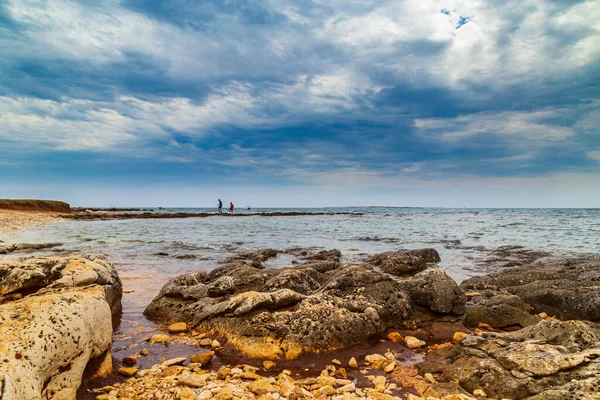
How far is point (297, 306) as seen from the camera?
7348 mm

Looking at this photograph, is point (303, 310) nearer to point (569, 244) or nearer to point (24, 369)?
point (24, 369)

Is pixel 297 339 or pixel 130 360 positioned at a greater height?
pixel 297 339

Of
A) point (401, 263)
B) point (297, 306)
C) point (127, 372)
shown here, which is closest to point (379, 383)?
point (297, 306)

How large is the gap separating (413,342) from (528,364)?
6.95ft

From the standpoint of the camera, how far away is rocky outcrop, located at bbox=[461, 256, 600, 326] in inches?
321

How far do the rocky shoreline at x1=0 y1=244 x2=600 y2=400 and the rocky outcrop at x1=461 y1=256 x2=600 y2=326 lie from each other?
4 cm

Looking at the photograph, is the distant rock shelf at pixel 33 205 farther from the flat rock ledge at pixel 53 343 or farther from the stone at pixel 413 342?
the stone at pixel 413 342

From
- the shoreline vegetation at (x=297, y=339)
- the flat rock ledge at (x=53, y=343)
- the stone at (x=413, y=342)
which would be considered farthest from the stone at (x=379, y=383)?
the flat rock ledge at (x=53, y=343)

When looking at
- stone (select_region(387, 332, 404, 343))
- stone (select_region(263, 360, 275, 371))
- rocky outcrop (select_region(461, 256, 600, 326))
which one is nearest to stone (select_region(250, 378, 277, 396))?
stone (select_region(263, 360, 275, 371))

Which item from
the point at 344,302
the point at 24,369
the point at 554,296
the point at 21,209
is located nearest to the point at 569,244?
the point at 554,296

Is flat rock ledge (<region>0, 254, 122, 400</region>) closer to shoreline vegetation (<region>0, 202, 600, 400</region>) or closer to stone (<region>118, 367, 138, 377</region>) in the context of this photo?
shoreline vegetation (<region>0, 202, 600, 400</region>)

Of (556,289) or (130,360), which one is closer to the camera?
(130,360)

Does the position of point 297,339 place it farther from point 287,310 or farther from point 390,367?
point 390,367

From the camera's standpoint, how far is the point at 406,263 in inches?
567
